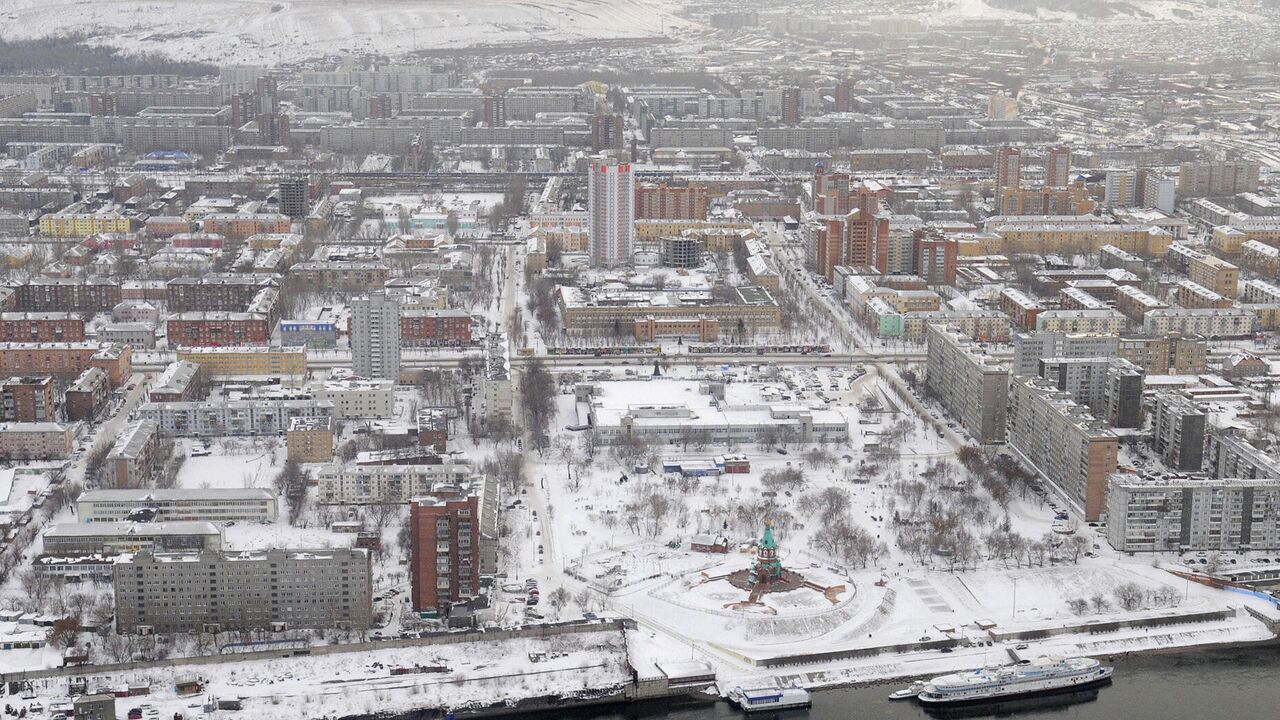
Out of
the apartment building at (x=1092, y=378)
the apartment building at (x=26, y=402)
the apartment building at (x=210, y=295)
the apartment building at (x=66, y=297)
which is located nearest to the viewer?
the apartment building at (x=1092, y=378)

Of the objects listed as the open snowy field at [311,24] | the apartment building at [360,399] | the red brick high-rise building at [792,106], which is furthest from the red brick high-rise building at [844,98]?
the apartment building at [360,399]

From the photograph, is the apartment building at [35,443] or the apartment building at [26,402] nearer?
the apartment building at [35,443]

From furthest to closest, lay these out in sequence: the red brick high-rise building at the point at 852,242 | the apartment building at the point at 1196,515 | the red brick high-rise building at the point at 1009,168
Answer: the red brick high-rise building at the point at 1009,168, the red brick high-rise building at the point at 852,242, the apartment building at the point at 1196,515

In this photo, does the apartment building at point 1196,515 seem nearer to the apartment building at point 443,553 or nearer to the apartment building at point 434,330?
the apartment building at point 443,553

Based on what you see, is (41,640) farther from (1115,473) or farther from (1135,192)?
(1135,192)

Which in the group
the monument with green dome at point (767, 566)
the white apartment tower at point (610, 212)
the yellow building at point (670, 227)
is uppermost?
the white apartment tower at point (610, 212)

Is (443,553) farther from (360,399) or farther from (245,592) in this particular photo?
(360,399)

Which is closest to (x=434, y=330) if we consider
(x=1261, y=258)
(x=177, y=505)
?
(x=177, y=505)
